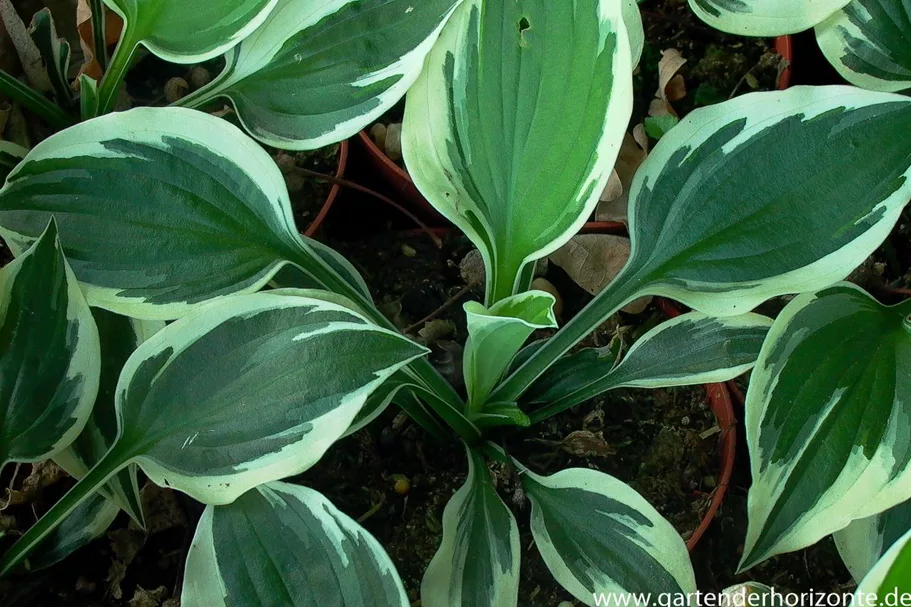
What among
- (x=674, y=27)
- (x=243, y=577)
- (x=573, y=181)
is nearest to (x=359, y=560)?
(x=243, y=577)

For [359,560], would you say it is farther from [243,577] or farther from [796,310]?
[796,310]

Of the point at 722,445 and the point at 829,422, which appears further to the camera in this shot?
the point at 722,445

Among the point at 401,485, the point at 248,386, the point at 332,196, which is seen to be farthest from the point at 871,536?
the point at 332,196

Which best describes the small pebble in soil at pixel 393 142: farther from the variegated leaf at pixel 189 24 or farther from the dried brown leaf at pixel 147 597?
the dried brown leaf at pixel 147 597

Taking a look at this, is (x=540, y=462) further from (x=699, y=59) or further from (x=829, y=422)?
(x=699, y=59)

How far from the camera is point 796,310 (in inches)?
22.0

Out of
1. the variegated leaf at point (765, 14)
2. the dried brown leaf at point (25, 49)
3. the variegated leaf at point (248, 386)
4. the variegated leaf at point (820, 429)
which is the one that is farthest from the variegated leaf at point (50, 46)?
the variegated leaf at point (820, 429)

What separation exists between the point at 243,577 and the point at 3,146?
0.50 meters

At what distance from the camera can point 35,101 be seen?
29.7 inches

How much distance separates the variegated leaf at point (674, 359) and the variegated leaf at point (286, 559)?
0.26 meters

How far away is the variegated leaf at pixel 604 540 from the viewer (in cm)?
A: 57

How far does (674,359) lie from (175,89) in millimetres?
690

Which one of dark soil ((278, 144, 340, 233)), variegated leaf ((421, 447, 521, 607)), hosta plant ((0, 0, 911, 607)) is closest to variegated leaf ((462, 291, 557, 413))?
hosta plant ((0, 0, 911, 607))

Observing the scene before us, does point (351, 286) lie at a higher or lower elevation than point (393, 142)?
lower
